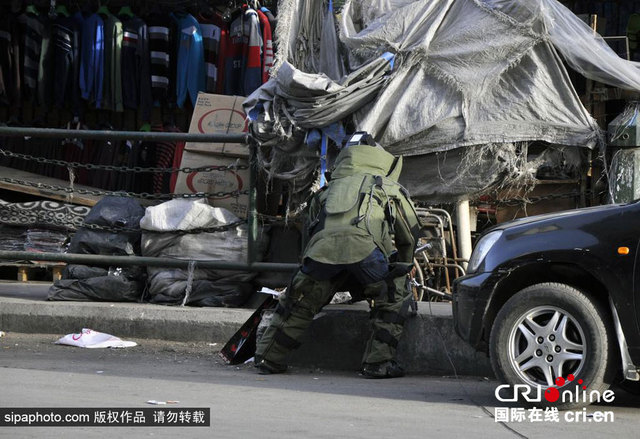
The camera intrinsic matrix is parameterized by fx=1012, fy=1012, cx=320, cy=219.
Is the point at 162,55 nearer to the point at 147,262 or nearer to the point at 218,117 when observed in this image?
the point at 218,117

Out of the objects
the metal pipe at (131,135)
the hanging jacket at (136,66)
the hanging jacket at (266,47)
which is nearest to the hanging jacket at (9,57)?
the hanging jacket at (136,66)

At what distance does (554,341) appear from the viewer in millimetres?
5758

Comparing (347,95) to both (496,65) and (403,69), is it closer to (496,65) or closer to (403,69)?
(403,69)

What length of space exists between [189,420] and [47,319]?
4.12 m

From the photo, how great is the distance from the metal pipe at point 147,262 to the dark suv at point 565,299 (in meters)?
2.80

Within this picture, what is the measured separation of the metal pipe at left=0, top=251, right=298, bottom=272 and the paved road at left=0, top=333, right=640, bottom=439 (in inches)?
32.6

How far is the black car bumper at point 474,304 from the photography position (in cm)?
610

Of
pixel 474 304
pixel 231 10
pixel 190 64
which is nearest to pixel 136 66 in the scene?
pixel 190 64

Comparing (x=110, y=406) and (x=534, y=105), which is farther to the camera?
(x=534, y=105)

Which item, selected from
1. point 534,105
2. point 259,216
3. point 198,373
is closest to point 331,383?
point 198,373

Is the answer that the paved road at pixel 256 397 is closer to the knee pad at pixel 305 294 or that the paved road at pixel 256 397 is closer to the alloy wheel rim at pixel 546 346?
the alloy wheel rim at pixel 546 346

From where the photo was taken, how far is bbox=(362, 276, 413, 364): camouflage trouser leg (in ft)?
23.3

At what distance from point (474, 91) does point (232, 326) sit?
2834 mm

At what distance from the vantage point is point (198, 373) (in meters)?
7.17
